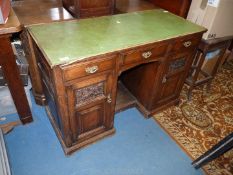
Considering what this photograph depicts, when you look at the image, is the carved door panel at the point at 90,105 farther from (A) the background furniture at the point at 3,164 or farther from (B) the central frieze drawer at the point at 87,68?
(A) the background furniture at the point at 3,164

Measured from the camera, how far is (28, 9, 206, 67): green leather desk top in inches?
48.6

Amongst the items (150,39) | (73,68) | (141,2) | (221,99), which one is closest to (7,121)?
(73,68)

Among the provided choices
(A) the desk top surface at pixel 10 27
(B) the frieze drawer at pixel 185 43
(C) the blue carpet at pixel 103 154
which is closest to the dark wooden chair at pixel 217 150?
(C) the blue carpet at pixel 103 154

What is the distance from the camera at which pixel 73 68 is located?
1215mm

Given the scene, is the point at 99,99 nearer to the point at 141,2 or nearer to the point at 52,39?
the point at 52,39

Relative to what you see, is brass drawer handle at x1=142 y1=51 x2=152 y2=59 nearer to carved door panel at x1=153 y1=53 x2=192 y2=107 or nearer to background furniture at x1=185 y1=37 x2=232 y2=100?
carved door panel at x1=153 y1=53 x2=192 y2=107

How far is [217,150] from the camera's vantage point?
1489 millimetres

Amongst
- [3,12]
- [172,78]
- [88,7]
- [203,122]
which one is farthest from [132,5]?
[203,122]

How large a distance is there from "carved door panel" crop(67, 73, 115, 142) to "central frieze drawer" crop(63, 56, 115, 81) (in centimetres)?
6

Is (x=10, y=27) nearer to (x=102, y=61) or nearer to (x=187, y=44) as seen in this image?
(x=102, y=61)

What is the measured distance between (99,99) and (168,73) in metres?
0.72

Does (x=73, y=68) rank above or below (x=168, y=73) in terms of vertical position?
above

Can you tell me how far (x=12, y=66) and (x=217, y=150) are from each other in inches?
64.7

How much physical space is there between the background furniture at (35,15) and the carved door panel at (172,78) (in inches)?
37.2
